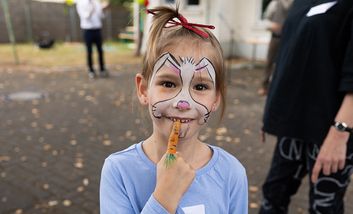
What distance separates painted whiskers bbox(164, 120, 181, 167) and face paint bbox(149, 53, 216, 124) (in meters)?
0.05

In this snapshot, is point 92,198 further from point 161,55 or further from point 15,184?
point 161,55

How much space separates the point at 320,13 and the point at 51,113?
5448 millimetres

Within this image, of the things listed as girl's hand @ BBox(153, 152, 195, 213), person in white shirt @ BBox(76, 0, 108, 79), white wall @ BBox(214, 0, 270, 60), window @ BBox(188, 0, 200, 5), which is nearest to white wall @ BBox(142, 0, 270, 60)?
white wall @ BBox(214, 0, 270, 60)

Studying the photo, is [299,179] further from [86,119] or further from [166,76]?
[86,119]

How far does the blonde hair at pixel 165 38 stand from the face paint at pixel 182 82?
0.04 m

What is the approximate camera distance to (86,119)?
6.07m

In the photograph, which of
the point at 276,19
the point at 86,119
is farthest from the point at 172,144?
the point at 276,19

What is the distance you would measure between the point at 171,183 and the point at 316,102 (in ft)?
3.87

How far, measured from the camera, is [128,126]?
18.8 feet

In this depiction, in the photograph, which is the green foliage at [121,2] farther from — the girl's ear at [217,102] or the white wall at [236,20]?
the girl's ear at [217,102]

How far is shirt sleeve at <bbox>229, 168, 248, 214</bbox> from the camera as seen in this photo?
56.1 inches

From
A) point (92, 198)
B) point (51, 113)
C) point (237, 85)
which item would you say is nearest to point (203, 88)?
point (92, 198)

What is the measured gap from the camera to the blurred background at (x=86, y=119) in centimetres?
364

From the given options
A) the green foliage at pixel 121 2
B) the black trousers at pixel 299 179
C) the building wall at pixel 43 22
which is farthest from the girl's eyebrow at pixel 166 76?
the green foliage at pixel 121 2
